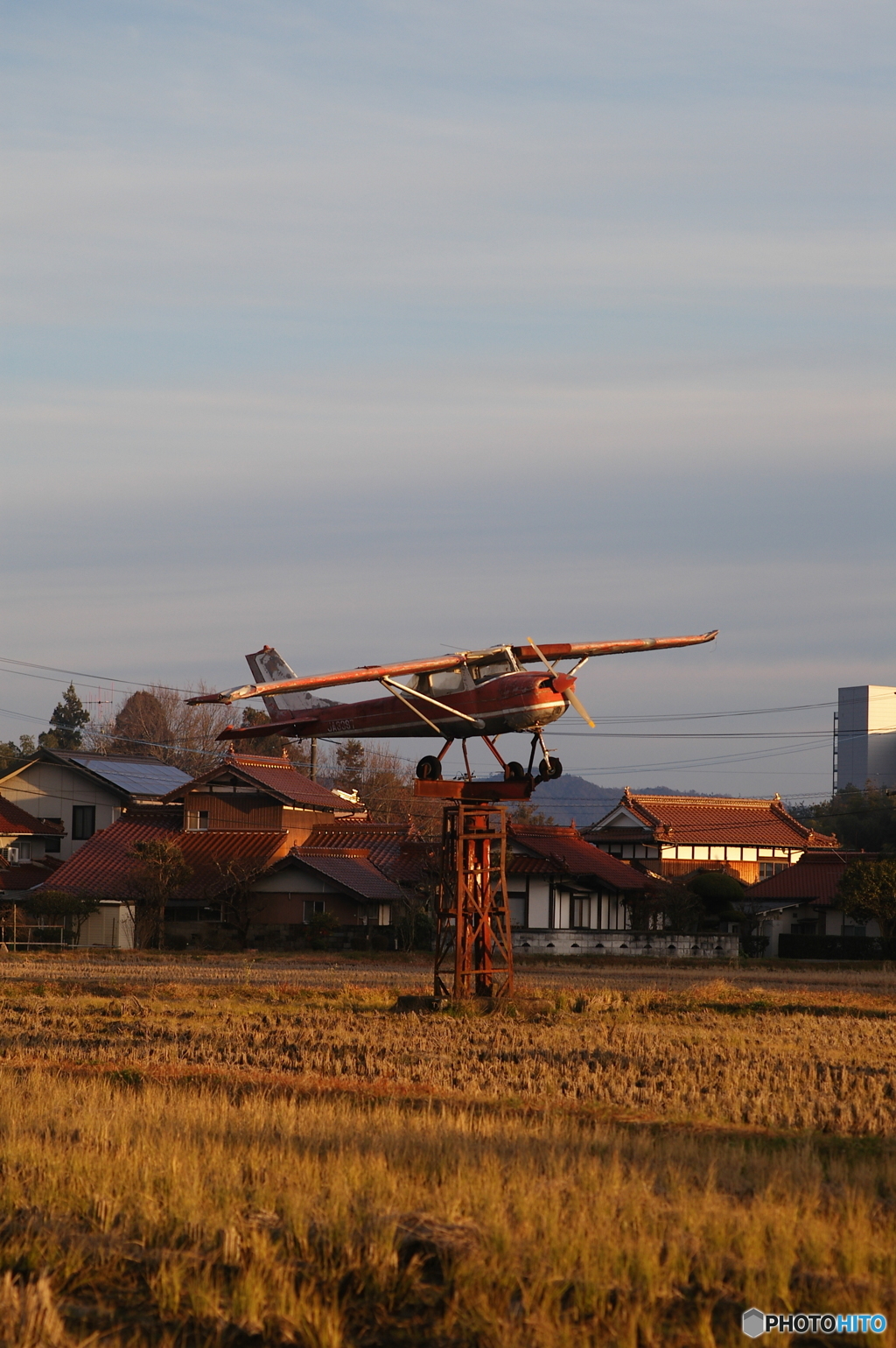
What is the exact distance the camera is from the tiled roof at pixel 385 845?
6297 centimetres

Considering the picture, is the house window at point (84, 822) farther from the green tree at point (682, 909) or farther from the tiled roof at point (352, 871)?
the green tree at point (682, 909)

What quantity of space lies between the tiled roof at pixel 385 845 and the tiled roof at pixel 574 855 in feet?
15.6

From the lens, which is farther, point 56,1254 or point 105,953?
point 105,953

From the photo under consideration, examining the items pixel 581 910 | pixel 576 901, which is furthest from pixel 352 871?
pixel 581 910

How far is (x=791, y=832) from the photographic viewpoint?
255 ft

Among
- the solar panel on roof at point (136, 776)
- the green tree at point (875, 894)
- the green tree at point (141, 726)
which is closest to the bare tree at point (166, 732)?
the green tree at point (141, 726)

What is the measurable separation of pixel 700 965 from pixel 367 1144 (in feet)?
130

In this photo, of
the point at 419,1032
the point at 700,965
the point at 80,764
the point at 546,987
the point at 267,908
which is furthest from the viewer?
the point at 80,764

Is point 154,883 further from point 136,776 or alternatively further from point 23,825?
point 136,776

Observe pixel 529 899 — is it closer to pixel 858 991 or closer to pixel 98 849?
pixel 98 849

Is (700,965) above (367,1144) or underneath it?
underneath

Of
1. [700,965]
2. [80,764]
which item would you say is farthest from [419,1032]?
[80,764]

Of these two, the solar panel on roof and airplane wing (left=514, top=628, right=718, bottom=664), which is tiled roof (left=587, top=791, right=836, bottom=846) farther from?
airplane wing (left=514, top=628, right=718, bottom=664)

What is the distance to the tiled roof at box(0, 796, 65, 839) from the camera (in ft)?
221
